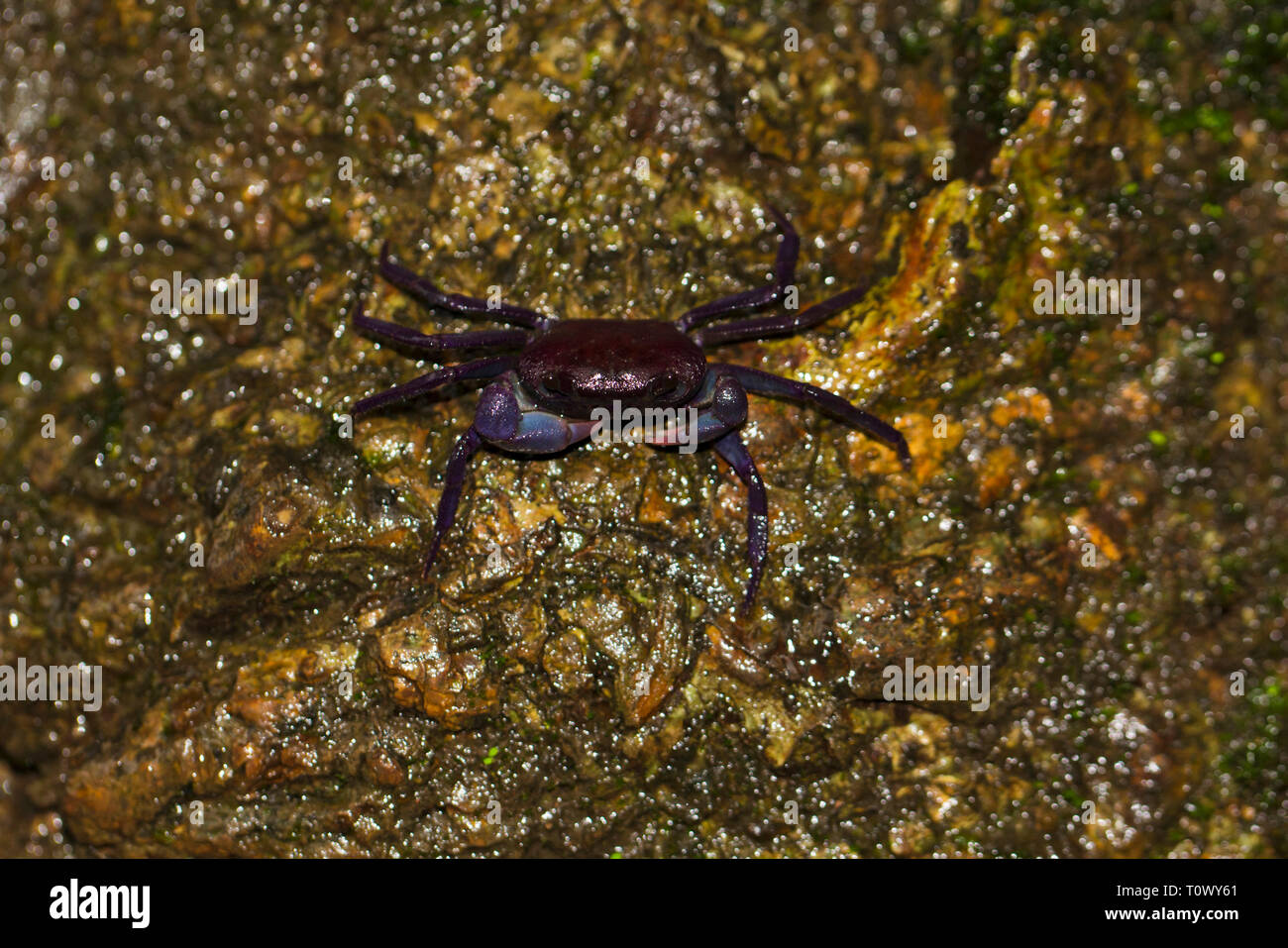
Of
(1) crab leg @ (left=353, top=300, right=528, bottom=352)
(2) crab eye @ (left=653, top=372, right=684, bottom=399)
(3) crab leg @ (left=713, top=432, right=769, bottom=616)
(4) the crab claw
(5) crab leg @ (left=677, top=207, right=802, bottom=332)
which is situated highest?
(5) crab leg @ (left=677, top=207, right=802, bottom=332)

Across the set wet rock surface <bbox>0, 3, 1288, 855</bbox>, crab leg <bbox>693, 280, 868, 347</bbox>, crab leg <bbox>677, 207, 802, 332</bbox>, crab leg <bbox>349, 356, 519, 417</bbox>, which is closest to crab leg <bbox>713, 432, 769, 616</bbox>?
wet rock surface <bbox>0, 3, 1288, 855</bbox>

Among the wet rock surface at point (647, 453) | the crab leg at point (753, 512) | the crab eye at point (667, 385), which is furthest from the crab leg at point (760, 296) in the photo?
the crab leg at point (753, 512)

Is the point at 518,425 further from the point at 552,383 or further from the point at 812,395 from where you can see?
the point at 812,395

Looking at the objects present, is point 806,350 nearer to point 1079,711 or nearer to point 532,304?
point 532,304

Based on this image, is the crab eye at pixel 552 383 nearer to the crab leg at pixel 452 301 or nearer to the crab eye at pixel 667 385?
the crab eye at pixel 667 385

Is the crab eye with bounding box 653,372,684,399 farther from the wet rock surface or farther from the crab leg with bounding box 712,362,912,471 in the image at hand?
the wet rock surface

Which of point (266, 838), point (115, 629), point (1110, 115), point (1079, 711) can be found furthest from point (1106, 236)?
point (115, 629)

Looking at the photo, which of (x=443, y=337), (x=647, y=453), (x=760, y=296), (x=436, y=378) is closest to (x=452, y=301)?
(x=443, y=337)
